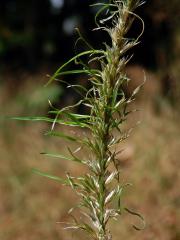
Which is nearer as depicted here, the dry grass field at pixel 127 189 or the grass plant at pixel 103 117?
the grass plant at pixel 103 117

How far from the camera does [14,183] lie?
271 inches

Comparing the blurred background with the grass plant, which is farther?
the blurred background

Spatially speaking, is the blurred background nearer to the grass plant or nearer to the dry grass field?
the dry grass field

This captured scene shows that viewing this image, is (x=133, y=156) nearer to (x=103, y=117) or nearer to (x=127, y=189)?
(x=127, y=189)

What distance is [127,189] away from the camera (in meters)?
5.80

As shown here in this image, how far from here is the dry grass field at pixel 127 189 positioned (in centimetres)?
496

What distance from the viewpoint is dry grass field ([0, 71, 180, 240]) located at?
16.3 ft

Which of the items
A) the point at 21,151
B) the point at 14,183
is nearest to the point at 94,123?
the point at 14,183

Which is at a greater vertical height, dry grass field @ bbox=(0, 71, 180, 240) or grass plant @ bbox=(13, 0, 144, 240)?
grass plant @ bbox=(13, 0, 144, 240)

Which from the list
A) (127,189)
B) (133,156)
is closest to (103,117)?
(127,189)

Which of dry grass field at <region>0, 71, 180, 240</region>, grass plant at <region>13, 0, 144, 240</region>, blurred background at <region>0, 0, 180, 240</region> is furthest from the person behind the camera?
blurred background at <region>0, 0, 180, 240</region>

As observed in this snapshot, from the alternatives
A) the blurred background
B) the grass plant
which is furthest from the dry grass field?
the grass plant

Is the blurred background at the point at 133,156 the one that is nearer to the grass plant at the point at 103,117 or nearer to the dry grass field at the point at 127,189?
the dry grass field at the point at 127,189

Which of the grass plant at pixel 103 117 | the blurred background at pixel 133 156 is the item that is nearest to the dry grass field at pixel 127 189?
the blurred background at pixel 133 156
